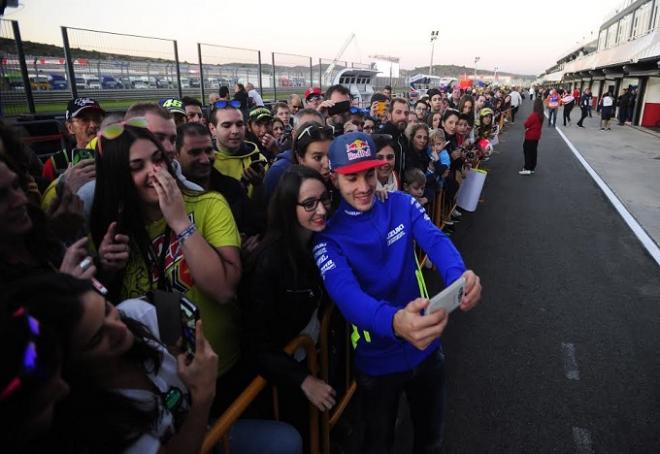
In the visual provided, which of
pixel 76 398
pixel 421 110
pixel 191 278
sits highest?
pixel 421 110

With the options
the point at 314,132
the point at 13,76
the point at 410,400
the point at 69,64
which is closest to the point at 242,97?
the point at 69,64

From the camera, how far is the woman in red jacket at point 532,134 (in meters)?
10.7

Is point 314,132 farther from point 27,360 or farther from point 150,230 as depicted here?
point 27,360

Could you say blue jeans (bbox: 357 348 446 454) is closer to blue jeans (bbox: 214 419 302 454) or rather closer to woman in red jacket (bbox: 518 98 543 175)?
blue jeans (bbox: 214 419 302 454)

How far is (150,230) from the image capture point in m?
1.92

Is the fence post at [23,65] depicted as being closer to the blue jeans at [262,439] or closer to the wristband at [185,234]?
Answer: the wristband at [185,234]

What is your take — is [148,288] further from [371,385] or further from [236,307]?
[371,385]

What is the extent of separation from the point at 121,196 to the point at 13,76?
18.5 ft

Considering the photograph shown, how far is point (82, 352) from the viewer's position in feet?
3.13

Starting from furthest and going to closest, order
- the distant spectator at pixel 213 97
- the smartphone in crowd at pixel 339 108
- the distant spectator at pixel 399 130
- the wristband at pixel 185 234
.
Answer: the distant spectator at pixel 213 97 → the smartphone in crowd at pixel 339 108 → the distant spectator at pixel 399 130 → the wristband at pixel 185 234

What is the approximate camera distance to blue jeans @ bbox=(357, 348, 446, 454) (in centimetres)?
211

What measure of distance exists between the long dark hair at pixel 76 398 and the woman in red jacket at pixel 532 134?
11.6m

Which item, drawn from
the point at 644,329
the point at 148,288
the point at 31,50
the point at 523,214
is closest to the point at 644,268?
the point at 644,329

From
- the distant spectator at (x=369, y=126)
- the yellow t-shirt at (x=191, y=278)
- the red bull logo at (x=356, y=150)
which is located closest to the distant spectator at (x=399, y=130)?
the distant spectator at (x=369, y=126)
